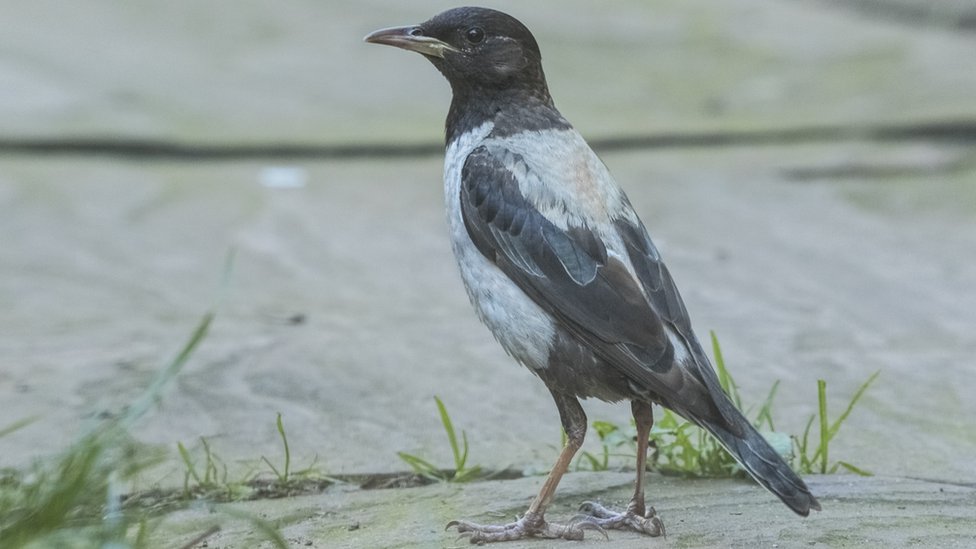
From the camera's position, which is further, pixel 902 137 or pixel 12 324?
pixel 902 137

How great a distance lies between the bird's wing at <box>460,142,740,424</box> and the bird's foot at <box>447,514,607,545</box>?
1.35 ft

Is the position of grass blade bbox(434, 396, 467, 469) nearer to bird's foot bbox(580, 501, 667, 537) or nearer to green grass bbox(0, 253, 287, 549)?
bird's foot bbox(580, 501, 667, 537)

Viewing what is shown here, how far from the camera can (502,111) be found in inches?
163

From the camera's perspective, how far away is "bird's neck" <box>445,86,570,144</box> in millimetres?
4062

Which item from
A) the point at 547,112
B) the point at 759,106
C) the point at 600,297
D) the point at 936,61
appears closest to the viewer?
the point at 600,297

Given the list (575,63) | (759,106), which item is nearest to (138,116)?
(575,63)

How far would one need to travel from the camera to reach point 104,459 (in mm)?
3270

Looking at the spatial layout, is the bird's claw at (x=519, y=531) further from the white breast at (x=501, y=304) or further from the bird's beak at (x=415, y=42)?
the bird's beak at (x=415, y=42)

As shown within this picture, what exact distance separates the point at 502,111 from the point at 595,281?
0.77 meters

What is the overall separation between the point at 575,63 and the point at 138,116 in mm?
3919

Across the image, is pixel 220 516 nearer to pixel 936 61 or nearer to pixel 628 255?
pixel 628 255

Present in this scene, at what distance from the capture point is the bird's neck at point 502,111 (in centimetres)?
406

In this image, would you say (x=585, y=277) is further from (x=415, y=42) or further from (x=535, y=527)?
(x=415, y=42)

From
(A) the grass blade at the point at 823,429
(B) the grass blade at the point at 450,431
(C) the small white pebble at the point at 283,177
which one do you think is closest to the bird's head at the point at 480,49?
(B) the grass blade at the point at 450,431
